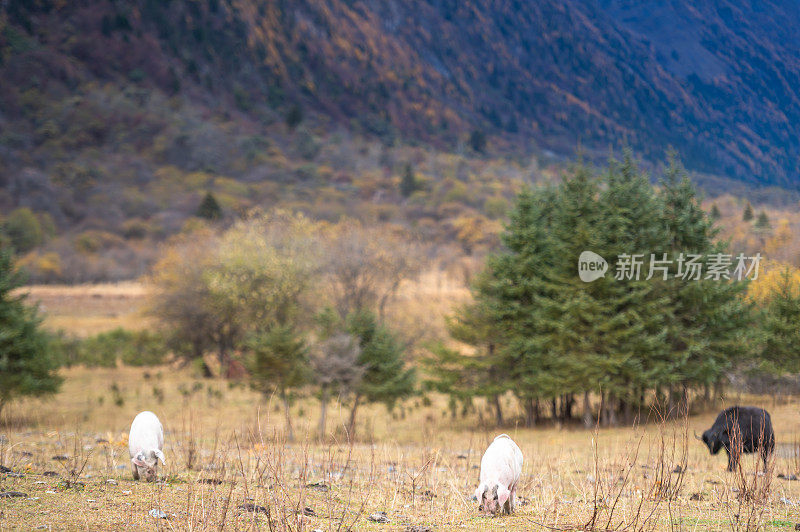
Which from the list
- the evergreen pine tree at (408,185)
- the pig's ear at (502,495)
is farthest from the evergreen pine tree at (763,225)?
the evergreen pine tree at (408,185)

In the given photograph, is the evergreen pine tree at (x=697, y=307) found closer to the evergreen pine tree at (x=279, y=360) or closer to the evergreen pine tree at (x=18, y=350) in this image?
the evergreen pine tree at (x=279, y=360)

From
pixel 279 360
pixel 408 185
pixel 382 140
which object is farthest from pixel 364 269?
pixel 382 140

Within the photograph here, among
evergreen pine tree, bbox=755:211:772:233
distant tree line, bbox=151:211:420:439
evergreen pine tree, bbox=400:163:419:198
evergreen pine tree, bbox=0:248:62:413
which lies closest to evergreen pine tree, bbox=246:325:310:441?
distant tree line, bbox=151:211:420:439

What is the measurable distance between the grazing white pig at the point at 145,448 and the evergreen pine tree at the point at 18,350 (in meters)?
16.7

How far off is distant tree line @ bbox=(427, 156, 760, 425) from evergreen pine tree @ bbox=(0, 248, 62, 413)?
1528cm

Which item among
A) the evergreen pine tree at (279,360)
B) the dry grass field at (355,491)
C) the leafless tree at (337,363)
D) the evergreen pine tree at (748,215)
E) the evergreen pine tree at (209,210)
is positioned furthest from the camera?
the evergreen pine tree at (209,210)

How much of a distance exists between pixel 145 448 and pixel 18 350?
1801 cm

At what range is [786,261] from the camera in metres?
28.9

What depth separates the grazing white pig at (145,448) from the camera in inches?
374

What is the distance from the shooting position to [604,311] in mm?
25172

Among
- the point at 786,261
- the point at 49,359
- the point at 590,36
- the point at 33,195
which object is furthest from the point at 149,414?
the point at 33,195

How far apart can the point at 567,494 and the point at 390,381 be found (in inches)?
598

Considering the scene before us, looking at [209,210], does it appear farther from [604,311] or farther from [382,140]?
[382,140]

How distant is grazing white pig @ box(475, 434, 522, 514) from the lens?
8.16m
